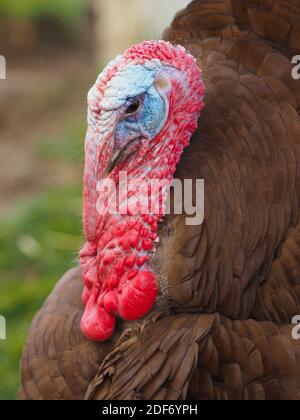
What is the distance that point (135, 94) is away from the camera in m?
2.13

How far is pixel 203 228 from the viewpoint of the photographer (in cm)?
212

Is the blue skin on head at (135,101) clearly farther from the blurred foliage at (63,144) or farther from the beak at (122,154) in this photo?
the blurred foliage at (63,144)

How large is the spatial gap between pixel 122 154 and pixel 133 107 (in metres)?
0.12

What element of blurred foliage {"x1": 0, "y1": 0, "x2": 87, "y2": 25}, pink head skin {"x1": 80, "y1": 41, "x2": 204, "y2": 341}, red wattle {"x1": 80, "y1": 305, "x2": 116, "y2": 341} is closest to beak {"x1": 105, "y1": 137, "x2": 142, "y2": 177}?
pink head skin {"x1": 80, "y1": 41, "x2": 204, "y2": 341}

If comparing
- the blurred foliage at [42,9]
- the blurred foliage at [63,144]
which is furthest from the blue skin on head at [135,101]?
the blurred foliage at [42,9]

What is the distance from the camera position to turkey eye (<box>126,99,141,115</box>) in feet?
7.04

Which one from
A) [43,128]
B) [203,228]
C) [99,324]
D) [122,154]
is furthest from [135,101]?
[43,128]

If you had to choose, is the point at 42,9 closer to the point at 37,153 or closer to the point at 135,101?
the point at 37,153

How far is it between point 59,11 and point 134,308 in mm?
Answer: 5535

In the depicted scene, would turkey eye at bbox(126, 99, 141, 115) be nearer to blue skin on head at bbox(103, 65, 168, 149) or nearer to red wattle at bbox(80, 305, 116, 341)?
blue skin on head at bbox(103, 65, 168, 149)

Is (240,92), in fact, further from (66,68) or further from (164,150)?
(66,68)

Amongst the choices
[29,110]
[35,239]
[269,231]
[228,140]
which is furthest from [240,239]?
[29,110]

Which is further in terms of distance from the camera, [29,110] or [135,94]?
[29,110]

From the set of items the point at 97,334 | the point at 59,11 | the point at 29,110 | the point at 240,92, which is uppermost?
the point at 59,11
